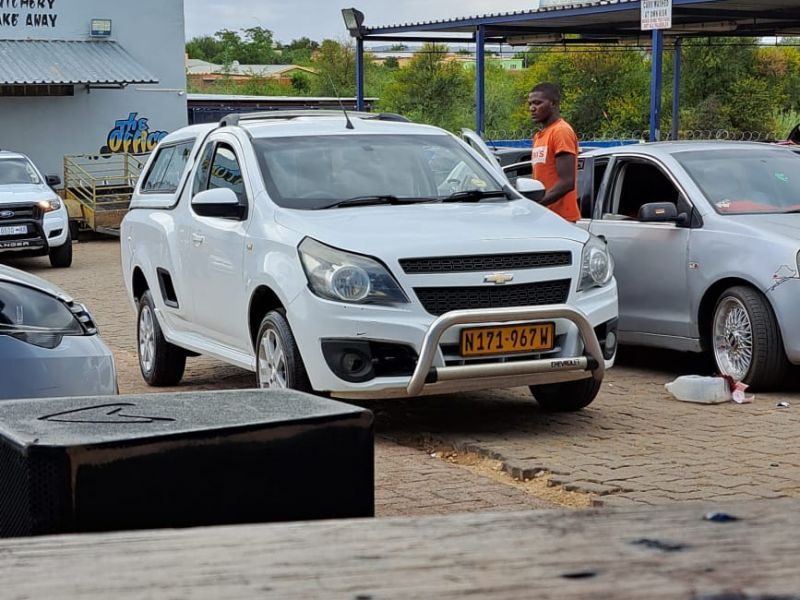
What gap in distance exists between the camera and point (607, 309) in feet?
24.0

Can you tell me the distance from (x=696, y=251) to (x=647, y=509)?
7.17 metres

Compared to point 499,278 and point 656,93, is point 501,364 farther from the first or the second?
point 656,93

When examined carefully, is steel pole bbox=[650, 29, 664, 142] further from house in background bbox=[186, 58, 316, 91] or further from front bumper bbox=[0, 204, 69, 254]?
house in background bbox=[186, 58, 316, 91]

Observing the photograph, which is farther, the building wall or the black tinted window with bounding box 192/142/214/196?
the building wall

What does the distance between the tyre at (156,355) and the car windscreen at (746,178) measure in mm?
3741

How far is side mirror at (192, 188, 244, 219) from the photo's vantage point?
303 inches

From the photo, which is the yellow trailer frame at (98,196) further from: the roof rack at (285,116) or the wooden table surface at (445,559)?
the wooden table surface at (445,559)

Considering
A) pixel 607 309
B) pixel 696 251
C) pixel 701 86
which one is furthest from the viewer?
pixel 701 86

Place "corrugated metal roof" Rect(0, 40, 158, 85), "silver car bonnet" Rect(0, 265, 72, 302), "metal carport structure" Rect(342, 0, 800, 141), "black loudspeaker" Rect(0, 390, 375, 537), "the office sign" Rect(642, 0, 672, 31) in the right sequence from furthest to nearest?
1. "corrugated metal roof" Rect(0, 40, 158, 85)
2. "metal carport structure" Rect(342, 0, 800, 141)
3. "the office sign" Rect(642, 0, 672, 31)
4. "silver car bonnet" Rect(0, 265, 72, 302)
5. "black loudspeaker" Rect(0, 390, 375, 537)

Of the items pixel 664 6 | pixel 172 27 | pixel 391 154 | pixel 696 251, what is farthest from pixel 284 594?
pixel 172 27

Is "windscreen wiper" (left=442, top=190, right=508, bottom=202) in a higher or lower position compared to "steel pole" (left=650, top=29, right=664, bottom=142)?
lower

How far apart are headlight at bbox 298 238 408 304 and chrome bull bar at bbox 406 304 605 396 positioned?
0.30 m

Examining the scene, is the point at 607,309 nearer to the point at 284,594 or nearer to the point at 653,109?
the point at 284,594

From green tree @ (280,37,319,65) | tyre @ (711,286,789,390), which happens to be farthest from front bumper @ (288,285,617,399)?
green tree @ (280,37,319,65)
